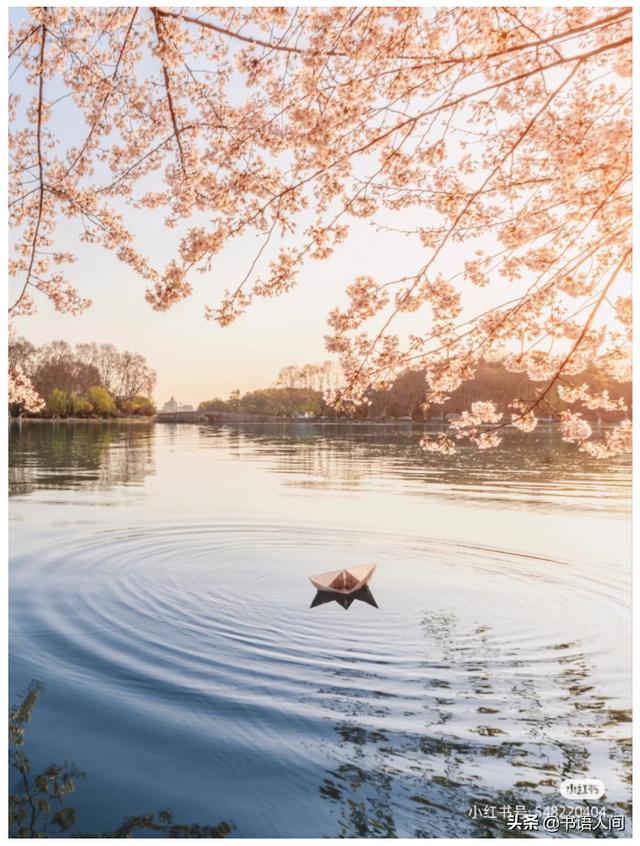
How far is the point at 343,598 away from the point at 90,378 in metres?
14.0

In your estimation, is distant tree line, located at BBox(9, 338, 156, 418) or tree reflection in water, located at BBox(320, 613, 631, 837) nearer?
tree reflection in water, located at BBox(320, 613, 631, 837)

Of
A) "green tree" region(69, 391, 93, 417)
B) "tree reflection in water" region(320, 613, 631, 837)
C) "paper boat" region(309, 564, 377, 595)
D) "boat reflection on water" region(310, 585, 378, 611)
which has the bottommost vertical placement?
"tree reflection in water" region(320, 613, 631, 837)

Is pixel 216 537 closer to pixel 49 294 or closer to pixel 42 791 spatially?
pixel 49 294

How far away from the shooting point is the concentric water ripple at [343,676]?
3.33 m

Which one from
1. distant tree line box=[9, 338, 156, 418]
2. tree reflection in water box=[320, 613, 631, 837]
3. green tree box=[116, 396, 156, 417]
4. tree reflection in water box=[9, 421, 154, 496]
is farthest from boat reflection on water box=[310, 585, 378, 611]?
green tree box=[116, 396, 156, 417]

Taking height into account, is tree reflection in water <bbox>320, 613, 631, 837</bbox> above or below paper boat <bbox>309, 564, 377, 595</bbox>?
below

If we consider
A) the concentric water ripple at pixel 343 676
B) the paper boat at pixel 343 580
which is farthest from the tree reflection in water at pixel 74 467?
the paper boat at pixel 343 580

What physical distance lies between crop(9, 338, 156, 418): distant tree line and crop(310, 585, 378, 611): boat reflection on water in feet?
31.9

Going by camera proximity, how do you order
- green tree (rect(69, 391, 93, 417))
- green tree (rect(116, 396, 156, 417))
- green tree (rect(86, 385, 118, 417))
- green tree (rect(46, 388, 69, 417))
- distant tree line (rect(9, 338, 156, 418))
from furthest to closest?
green tree (rect(116, 396, 156, 417)), green tree (rect(86, 385, 118, 417)), green tree (rect(69, 391, 93, 417)), green tree (rect(46, 388, 69, 417)), distant tree line (rect(9, 338, 156, 418))

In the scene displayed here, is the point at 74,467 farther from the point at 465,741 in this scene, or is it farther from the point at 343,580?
the point at 465,741

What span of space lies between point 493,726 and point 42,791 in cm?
250

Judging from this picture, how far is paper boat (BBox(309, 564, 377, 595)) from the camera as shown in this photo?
6.35 metres

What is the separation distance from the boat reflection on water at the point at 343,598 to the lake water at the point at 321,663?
7 centimetres

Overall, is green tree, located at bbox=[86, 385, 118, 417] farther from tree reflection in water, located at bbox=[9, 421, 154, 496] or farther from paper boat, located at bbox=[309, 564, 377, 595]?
paper boat, located at bbox=[309, 564, 377, 595]
